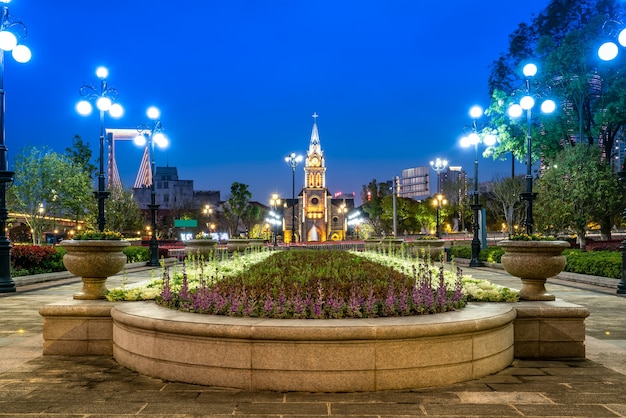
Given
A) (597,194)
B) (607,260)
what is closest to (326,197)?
(597,194)

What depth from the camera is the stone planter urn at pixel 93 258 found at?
860cm

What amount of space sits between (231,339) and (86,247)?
373cm

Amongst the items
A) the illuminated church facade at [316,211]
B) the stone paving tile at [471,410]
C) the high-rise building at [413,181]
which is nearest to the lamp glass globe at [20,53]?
the stone paving tile at [471,410]

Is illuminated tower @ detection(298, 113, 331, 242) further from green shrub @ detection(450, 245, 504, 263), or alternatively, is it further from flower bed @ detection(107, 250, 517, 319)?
flower bed @ detection(107, 250, 517, 319)

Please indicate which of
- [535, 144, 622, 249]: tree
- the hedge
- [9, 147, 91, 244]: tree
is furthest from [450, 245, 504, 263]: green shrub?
[9, 147, 91, 244]: tree

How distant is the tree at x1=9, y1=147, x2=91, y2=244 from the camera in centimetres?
3803

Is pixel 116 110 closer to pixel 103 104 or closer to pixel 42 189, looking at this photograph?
pixel 103 104

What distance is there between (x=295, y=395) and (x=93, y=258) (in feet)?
14.8

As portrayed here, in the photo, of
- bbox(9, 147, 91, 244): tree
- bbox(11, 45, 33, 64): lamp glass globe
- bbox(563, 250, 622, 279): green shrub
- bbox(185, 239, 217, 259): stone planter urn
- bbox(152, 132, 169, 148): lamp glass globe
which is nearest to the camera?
bbox(11, 45, 33, 64): lamp glass globe

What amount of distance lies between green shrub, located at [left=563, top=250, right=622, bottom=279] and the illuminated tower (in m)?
89.1

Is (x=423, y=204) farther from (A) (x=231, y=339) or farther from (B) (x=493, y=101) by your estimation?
(A) (x=231, y=339)

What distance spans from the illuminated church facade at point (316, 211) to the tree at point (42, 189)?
233 feet

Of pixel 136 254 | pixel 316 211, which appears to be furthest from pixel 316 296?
pixel 316 211

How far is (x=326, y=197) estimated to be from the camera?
11306cm
